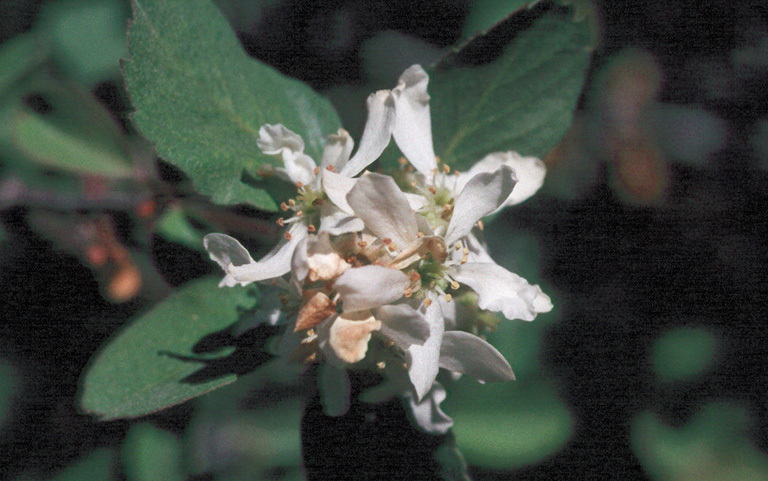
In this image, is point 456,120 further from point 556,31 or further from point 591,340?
point 591,340

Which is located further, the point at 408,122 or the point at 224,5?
the point at 224,5

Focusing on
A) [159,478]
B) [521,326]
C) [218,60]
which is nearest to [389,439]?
[218,60]

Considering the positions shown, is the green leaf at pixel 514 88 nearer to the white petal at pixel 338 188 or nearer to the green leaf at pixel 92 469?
the white petal at pixel 338 188

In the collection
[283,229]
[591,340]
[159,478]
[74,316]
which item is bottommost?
[159,478]

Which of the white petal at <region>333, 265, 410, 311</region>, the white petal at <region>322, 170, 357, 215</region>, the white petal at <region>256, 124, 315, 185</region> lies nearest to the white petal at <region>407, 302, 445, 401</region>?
the white petal at <region>333, 265, 410, 311</region>

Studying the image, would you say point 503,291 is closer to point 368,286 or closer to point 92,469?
point 368,286

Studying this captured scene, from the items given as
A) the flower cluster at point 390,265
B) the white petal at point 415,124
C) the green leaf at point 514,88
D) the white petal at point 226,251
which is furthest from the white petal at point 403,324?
the green leaf at point 514,88
